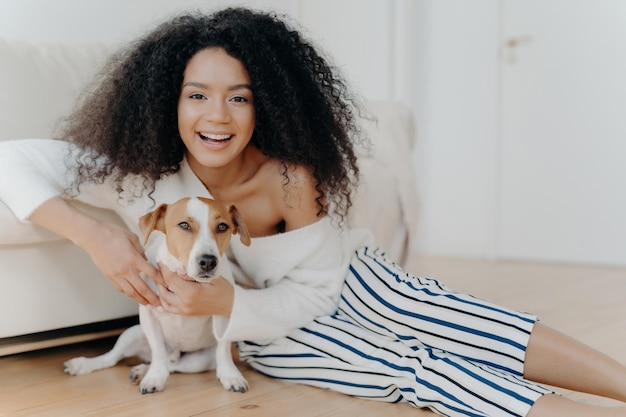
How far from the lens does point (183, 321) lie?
5.50 ft

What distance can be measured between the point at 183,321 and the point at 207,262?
0.82 ft

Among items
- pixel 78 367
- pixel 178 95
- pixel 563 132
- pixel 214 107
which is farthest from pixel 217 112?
pixel 563 132

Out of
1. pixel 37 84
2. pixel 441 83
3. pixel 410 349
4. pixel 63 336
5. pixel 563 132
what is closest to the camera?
pixel 410 349

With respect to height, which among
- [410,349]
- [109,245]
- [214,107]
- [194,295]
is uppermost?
[214,107]

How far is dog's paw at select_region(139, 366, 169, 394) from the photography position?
1626mm

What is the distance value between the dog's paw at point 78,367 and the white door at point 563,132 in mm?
2715

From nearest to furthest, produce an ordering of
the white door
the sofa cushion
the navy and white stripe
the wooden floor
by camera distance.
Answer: the navy and white stripe
the wooden floor
the sofa cushion
the white door

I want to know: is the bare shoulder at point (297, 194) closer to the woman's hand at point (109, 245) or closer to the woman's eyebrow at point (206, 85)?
the woman's eyebrow at point (206, 85)

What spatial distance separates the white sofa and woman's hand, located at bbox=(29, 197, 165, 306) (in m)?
0.10

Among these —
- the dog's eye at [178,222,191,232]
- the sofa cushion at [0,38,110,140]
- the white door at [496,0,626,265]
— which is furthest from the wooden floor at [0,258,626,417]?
the white door at [496,0,626,265]

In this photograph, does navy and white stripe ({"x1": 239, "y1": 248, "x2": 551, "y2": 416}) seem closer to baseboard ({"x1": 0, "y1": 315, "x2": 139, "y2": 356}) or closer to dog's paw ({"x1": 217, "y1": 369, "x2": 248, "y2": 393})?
dog's paw ({"x1": 217, "y1": 369, "x2": 248, "y2": 393})

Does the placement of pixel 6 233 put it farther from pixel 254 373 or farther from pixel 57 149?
pixel 254 373

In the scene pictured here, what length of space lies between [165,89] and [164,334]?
0.56 meters

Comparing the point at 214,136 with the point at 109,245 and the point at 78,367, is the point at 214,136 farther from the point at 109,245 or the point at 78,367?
the point at 78,367
